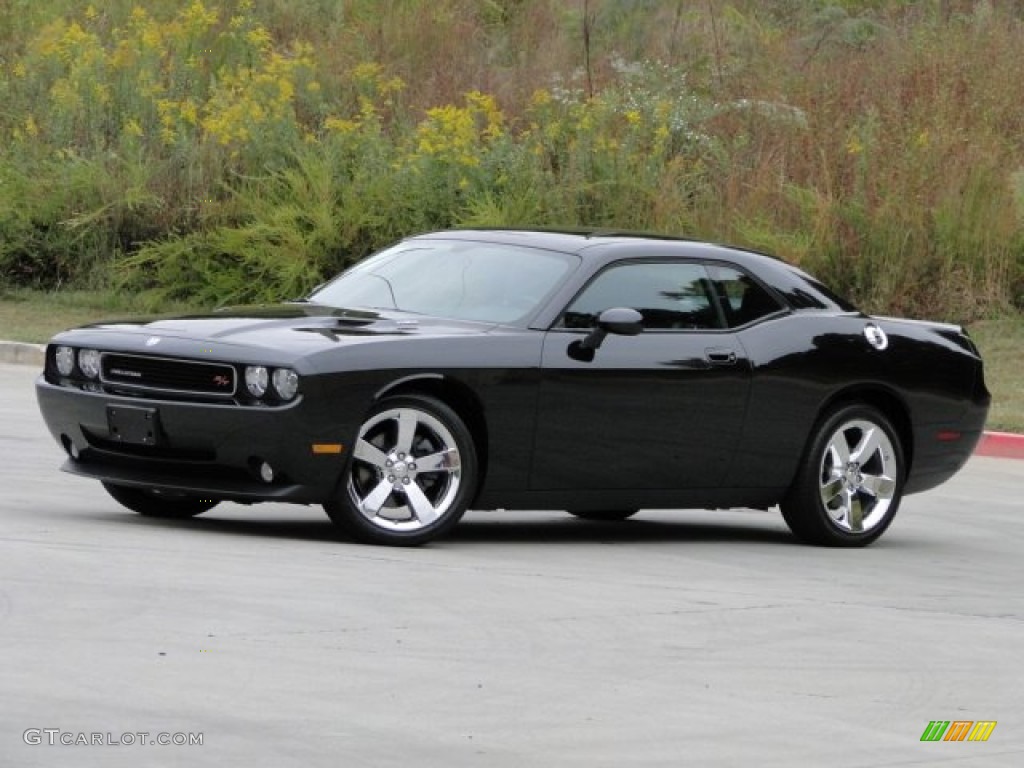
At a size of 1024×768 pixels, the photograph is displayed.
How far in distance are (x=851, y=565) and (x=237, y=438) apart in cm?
303

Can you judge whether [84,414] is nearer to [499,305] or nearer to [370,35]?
[499,305]

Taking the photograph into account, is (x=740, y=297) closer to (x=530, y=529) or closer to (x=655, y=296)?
(x=655, y=296)

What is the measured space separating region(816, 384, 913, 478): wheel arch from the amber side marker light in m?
2.85

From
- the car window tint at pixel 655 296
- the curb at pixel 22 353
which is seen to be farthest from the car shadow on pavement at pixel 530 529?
the curb at pixel 22 353

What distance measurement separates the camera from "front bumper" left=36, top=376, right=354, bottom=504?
33.2 ft

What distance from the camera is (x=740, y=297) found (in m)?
11.9

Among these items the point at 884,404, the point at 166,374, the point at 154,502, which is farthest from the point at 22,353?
the point at 166,374

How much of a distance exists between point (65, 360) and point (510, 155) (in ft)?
48.9

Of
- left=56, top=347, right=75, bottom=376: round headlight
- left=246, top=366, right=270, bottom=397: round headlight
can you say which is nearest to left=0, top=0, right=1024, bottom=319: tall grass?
left=56, top=347, right=75, bottom=376: round headlight

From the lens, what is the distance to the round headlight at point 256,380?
10.2 m

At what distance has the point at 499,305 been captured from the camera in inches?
440

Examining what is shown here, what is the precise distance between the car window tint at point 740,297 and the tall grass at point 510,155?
37.8 ft

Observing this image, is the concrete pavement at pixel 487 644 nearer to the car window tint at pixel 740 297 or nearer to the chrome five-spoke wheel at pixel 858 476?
the chrome five-spoke wheel at pixel 858 476

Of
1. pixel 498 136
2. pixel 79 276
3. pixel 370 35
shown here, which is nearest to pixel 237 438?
pixel 498 136
